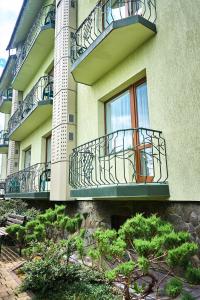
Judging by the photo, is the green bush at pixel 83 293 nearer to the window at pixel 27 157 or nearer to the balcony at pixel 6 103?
the window at pixel 27 157

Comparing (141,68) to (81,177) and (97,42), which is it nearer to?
(97,42)

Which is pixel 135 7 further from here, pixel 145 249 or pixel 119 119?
pixel 145 249

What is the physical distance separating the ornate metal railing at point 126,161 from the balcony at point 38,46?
19.1 feet

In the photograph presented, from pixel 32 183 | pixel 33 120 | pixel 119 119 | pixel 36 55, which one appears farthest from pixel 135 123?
pixel 36 55

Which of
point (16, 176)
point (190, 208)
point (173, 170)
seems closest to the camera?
point (190, 208)

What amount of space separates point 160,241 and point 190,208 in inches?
59.8

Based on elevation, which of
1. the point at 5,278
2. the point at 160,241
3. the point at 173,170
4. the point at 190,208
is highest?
the point at 173,170

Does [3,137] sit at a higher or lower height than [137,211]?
higher

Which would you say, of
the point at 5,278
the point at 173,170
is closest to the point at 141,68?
the point at 173,170

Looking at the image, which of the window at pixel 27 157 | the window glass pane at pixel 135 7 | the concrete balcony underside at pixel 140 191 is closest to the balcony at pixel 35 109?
the window at pixel 27 157

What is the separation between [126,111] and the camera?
6.12 meters

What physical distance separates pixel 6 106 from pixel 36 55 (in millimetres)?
8033

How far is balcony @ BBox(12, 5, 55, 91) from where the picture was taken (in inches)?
400

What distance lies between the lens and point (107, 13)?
710 centimetres
